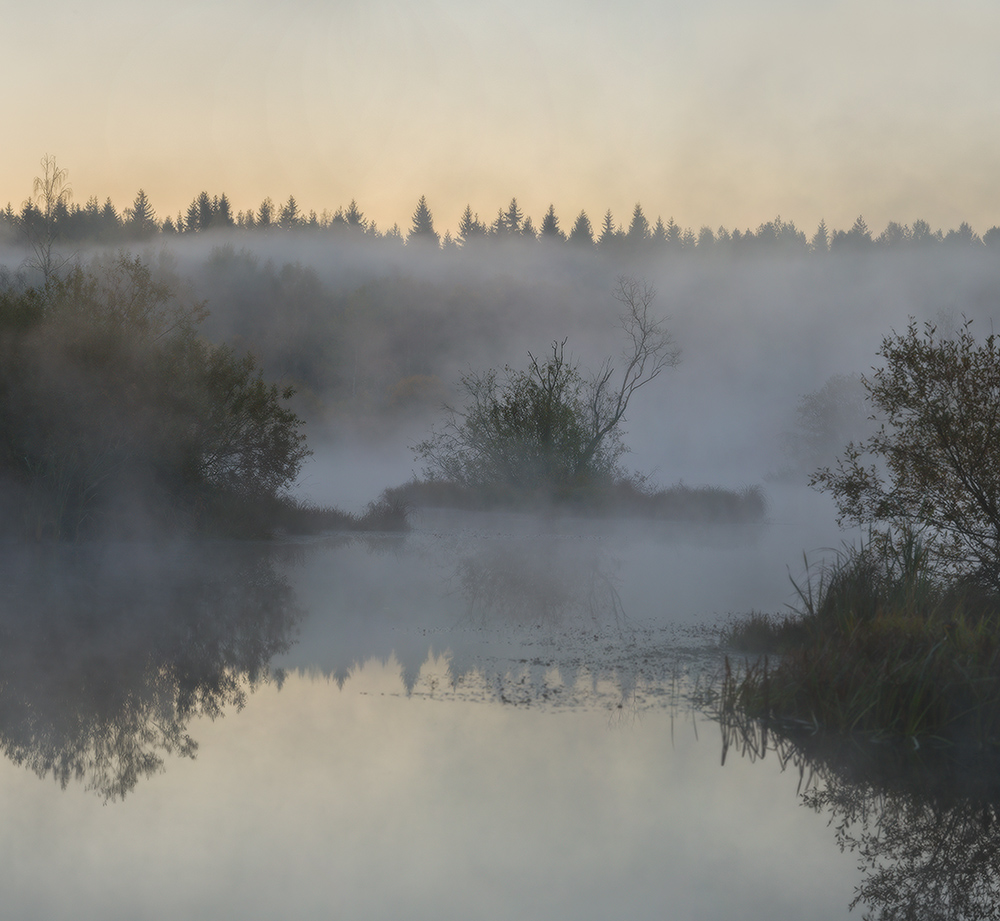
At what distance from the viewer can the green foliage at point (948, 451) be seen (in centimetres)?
1063

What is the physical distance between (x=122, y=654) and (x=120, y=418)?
1021cm

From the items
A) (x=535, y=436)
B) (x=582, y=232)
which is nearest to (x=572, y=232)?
(x=582, y=232)

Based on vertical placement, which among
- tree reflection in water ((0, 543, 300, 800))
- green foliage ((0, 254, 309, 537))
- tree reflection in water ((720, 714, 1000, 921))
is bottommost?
tree reflection in water ((0, 543, 300, 800))

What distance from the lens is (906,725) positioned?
290 inches

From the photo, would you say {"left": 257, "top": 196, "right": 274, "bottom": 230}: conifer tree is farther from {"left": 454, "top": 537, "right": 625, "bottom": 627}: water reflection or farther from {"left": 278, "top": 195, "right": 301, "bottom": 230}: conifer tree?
{"left": 454, "top": 537, "right": 625, "bottom": 627}: water reflection

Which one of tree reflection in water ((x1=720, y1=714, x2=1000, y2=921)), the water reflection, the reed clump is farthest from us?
the water reflection

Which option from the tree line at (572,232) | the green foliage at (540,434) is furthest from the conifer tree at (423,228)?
the green foliage at (540,434)

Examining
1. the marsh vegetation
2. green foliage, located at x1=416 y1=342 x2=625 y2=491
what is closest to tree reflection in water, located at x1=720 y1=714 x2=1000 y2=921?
the marsh vegetation

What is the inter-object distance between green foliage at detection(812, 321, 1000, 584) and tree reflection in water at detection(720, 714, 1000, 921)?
4340 millimetres

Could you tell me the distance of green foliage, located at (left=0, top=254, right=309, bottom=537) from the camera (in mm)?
18500

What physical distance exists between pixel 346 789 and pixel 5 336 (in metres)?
15.8

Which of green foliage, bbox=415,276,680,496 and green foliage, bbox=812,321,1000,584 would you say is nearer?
green foliage, bbox=812,321,1000,584

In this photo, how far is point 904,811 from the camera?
19.4 feet

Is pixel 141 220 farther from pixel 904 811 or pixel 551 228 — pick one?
pixel 904 811
